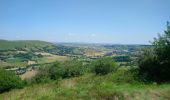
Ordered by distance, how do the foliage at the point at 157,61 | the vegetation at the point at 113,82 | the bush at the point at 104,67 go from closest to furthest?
the vegetation at the point at 113,82 → the foliage at the point at 157,61 → the bush at the point at 104,67

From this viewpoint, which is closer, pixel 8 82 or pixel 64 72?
pixel 8 82

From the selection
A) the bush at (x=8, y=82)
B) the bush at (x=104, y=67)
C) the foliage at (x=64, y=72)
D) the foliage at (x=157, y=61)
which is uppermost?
the foliage at (x=157, y=61)

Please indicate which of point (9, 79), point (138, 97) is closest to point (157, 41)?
point (138, 97)

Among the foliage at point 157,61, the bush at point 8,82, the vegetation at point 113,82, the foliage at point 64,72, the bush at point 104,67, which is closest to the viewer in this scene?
the vegetation at point 113,82

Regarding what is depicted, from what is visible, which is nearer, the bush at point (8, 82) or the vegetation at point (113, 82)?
the vegetation at point (113, 82)

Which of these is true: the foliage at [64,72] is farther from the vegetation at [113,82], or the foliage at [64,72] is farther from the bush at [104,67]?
the bush at [104,67]

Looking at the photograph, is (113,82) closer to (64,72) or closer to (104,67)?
(104,67)

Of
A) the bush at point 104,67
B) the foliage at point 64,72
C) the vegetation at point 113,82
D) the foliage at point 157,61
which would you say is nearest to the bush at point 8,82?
the vegetation at point 113,82

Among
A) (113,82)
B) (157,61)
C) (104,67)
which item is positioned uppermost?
(157,61)

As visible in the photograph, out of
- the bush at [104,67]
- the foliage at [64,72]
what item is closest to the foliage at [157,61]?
the bush at [104,67]

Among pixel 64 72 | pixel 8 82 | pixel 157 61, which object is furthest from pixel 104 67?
pixel 8 82

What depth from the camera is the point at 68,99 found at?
14305 millimetres

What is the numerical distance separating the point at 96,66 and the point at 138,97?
1731 cm

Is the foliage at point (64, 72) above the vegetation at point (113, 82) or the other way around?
the other way around
